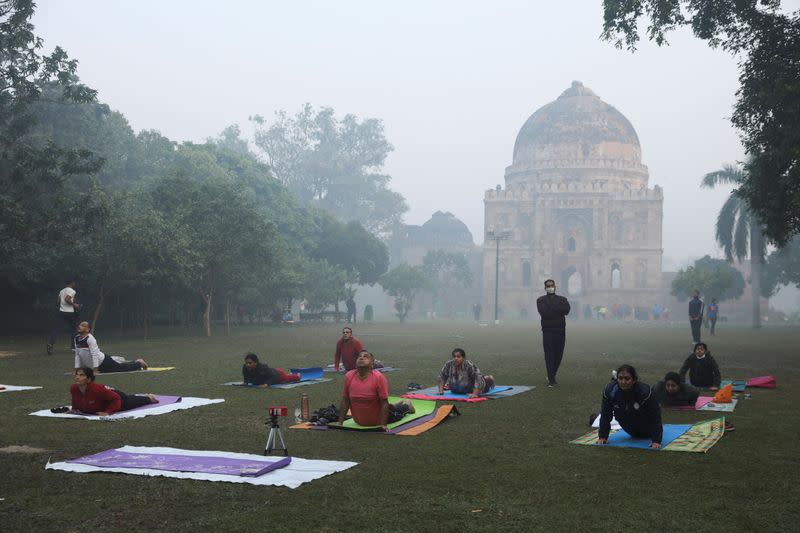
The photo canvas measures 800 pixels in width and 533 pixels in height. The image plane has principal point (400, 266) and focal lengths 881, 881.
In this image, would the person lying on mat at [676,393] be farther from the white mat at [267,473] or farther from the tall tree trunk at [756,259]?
the tall tree trunk at [756,259]

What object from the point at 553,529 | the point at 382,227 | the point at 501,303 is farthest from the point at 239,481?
the point at 382,227

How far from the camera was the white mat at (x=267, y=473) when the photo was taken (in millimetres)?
7082

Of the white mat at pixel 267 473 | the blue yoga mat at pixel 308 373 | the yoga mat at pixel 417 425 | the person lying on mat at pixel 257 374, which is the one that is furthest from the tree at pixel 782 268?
the white mat at pixel 267 473

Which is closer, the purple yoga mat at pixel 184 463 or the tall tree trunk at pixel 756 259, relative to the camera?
the purple yoga mat at pixel 184 463

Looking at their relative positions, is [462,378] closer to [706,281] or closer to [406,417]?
[406,417]

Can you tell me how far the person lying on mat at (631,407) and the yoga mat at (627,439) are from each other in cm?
8

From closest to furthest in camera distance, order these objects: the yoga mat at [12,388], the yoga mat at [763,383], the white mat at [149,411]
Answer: the white mat at [149,411] < the yoga mat at [12,388] < the yoga mat at [763,383]

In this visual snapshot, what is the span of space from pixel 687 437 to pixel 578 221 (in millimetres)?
75176

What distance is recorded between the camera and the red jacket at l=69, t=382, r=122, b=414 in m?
10.7

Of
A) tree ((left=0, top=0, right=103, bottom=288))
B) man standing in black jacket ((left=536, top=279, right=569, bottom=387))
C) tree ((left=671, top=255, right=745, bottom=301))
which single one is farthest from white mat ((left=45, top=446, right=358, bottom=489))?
tree ((left=671, top=255, right=745, bottom=301))

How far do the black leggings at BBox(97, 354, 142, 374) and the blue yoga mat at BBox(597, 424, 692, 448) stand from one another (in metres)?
10.6

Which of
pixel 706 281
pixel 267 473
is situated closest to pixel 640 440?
Result: pixel 267 473

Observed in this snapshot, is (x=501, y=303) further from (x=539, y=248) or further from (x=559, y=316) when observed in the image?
(x=559, y=316)

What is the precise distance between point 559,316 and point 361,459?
26.5ft
